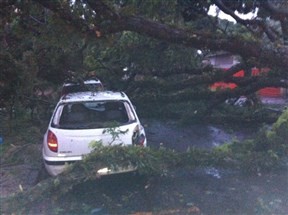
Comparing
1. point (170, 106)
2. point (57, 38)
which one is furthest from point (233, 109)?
point (57, 38)

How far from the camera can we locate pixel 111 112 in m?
8.02

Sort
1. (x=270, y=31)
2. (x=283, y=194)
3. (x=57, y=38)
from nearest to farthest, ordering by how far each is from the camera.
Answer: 1. (x=283, y=194)
2. (x=57, y=38)
3. (x=270, y=31)

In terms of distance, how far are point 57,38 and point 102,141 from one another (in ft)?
6.91

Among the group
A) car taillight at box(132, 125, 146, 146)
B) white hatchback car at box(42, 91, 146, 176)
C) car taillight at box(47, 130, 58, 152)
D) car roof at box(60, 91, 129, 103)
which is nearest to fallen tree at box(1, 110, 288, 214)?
white hatchback car at box(42, 91, 146, 176)

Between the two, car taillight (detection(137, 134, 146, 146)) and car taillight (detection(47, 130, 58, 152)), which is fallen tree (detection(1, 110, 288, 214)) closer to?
car taillight (detection(137, 134, 146, 146))

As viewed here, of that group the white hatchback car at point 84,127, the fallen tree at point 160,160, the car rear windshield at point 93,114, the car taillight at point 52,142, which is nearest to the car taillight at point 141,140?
the white hatchback car at point 84,127

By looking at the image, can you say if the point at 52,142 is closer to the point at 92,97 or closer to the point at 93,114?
the point at 93,114

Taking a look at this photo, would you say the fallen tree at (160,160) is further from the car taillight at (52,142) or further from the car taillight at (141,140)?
the car taillight at (52,142)

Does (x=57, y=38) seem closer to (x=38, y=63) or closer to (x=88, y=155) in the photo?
(x=88, y=155)

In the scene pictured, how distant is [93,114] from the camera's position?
7980mm

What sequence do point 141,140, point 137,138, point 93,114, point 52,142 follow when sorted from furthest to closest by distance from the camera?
1. point 93,114
2. point 141,140
3. point 137,138
4. point 52,142

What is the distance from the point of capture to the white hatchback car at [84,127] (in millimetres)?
7371

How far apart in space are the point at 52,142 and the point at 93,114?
948mm

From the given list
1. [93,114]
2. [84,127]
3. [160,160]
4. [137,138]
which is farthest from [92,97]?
[160,160]
